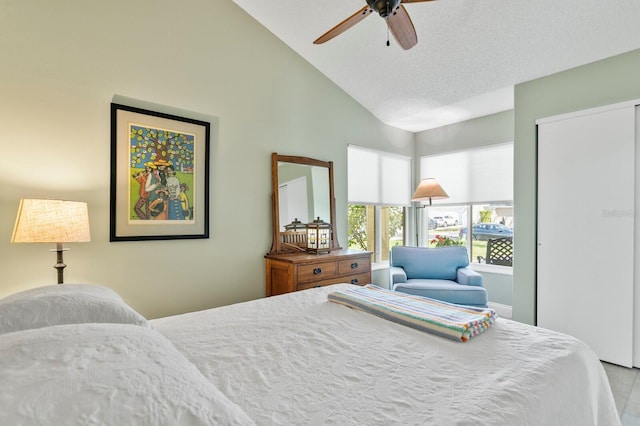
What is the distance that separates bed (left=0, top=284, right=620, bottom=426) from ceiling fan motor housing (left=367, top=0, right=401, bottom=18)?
168 cm

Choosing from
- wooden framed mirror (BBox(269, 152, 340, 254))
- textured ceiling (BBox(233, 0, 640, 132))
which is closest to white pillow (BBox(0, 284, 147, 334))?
wooden framed mirror (BBox(269, 152, 340, 254))

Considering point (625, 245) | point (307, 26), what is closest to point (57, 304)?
point (307, 26)

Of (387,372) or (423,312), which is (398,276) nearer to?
(423,312)

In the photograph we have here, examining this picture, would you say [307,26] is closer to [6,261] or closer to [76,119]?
[76,119]

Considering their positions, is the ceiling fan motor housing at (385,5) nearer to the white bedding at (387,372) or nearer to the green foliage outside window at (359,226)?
the white bedding at (387,372)

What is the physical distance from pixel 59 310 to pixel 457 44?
333 cm

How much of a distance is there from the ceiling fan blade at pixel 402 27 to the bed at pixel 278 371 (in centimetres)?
174

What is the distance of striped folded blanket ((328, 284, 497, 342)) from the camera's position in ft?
4.16

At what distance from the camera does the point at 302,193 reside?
3.32m

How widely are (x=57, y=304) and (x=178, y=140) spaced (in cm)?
172

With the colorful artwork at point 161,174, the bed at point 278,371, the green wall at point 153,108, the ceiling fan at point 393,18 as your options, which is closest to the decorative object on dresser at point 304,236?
the green wall at point 153,108

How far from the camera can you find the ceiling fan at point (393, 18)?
1754 mm

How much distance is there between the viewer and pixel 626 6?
2.26m

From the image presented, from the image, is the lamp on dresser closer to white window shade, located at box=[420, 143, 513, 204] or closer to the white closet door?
the white closet door
